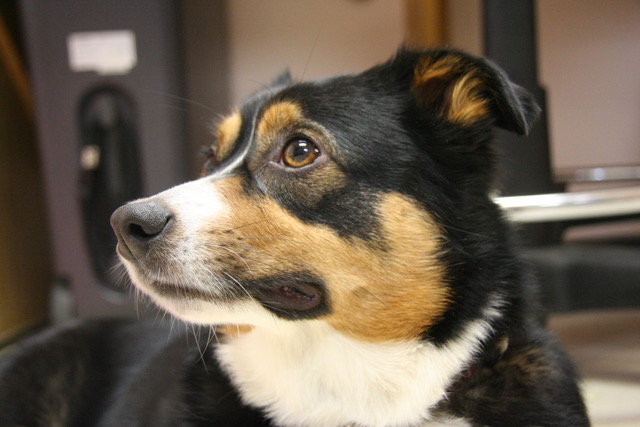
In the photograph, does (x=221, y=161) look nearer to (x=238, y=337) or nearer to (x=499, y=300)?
(x=238, y=337)

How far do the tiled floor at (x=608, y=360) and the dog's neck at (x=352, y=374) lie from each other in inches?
34.0

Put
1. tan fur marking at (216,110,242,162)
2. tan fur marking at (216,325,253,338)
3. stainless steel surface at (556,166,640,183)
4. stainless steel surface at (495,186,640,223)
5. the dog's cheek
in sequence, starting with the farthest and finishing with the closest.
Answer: stainless steel surface at (556,166,640,183), stainless steel surface at (495,186,640,223), tan fur marking at (216,110,242,162), tan fur marking at (216,325,253,338), the dog's cheek

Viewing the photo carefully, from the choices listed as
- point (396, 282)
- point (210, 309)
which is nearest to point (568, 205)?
point (396, 282)

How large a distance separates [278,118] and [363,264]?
36 cm

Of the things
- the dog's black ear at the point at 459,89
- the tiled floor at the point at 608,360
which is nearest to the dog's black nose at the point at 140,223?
the dog's black ear at the point at 459,89

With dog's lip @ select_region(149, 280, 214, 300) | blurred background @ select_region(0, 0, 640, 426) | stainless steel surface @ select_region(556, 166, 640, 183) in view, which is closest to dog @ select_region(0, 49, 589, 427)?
dog's lip @ select_region(149, 280, 214, 300)

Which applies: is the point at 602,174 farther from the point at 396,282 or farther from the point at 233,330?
the point at 233,330

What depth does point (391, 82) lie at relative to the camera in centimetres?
123

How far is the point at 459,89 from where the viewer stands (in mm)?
1188

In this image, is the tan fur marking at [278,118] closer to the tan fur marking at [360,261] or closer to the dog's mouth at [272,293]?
the tan fur marking at [360,261]

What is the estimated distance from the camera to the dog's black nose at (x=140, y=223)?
94 cm

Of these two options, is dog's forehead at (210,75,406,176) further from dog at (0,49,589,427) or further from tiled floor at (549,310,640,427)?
tiled floor at (549,310,640,427)

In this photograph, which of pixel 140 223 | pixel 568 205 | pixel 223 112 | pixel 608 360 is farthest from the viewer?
pixel 608 360

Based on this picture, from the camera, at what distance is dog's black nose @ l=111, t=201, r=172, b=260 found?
939 mm
